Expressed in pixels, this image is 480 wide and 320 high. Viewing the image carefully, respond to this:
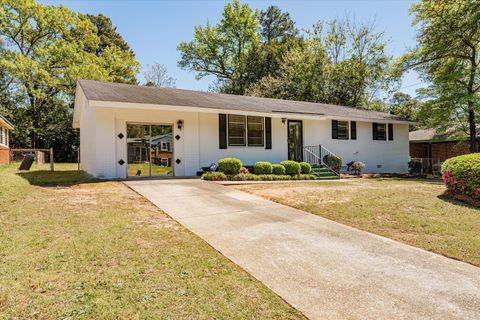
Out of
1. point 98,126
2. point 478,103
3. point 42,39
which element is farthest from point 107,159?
point 42,39

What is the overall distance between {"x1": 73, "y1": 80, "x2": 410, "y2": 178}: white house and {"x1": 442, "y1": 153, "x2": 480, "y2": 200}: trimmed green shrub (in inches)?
282

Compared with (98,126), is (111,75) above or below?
above

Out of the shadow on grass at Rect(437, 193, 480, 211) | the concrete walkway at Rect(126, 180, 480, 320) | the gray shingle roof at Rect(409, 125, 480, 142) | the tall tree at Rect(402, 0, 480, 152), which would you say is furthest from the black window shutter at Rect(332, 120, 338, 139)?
the concrete walkway at Rect(126, 180, 480, 320)

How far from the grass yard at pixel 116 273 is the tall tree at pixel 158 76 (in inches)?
1192

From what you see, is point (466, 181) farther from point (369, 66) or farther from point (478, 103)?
point (369, 66)

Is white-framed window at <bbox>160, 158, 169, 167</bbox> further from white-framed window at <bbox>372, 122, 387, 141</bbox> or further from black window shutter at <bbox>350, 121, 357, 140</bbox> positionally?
white-framed window at <bbox>372, 122, 387, 141</bbox>

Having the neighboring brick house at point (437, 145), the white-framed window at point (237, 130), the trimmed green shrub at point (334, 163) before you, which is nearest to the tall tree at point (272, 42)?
the neighboring brick house at point (437, 145)

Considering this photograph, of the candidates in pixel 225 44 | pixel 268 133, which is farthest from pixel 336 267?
pixel 225 44

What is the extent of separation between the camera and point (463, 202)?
7.46 meters

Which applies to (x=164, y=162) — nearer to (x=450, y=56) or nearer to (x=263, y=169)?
(x=263, y=169)

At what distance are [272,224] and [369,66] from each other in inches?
1122

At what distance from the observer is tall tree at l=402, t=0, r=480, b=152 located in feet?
51.6

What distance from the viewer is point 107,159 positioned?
36.8ft

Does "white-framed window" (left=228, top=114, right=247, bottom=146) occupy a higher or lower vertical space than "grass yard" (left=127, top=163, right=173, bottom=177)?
higher
